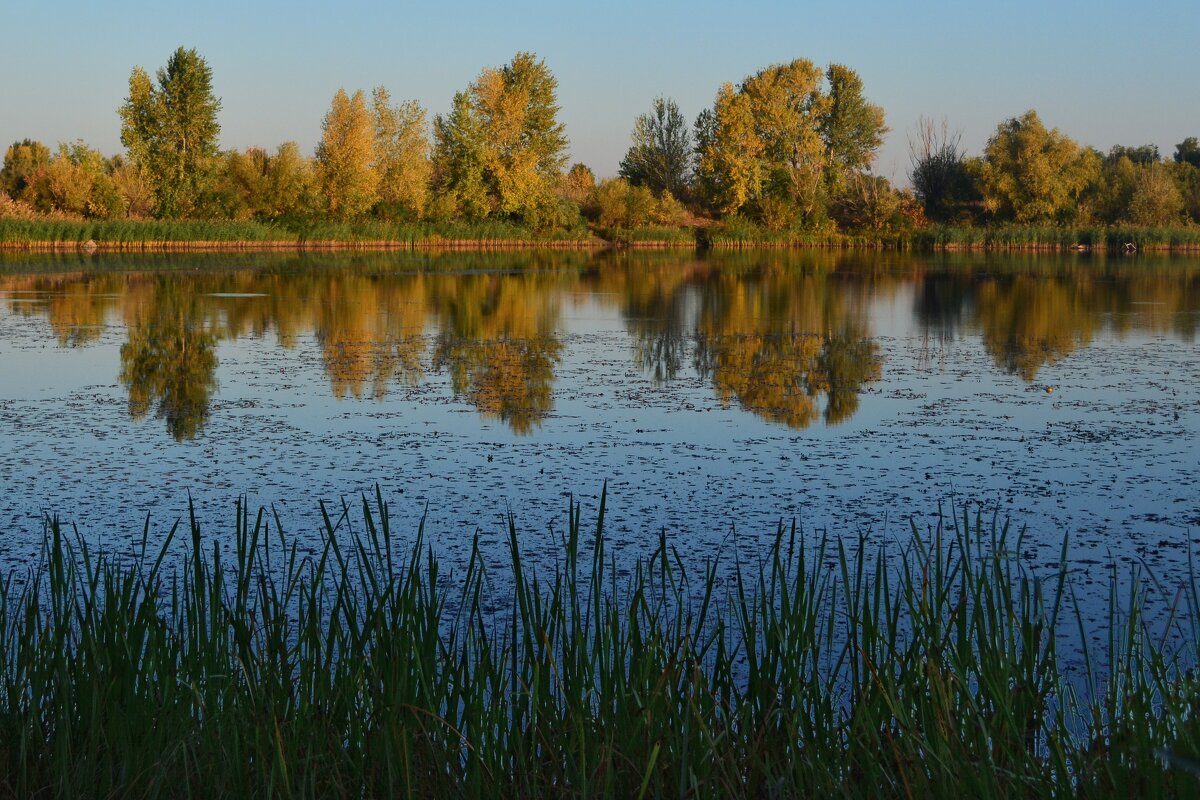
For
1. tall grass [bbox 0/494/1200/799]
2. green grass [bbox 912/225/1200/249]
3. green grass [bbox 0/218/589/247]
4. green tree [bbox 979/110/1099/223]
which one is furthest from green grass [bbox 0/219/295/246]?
tall grass [bbox 0/494/1200/799]

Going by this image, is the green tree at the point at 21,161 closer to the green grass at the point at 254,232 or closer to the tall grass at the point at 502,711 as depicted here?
the green grass at the point at 254,232

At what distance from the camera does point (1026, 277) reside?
3191 cm

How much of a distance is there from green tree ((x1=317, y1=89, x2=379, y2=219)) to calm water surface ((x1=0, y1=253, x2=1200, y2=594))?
31371 mm

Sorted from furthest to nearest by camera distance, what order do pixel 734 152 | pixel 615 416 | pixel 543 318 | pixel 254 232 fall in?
pixel 734 152 → pixel 254 232 → pixel 543 318 → pixel 615 416

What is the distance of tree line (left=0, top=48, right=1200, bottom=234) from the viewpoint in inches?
2041

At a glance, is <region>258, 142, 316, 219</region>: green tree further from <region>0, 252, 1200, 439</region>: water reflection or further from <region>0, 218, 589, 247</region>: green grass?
<region>0, 252, 1200, 439</region>: water reflection

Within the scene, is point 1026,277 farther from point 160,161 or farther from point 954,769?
point 160,161

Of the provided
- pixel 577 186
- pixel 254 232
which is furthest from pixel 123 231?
pixel 577 186

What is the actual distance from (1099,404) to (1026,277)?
22.4m

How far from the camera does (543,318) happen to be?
19.5 metres

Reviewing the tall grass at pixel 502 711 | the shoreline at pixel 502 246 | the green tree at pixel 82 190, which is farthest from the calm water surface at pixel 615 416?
the green tree at pixel 82 190

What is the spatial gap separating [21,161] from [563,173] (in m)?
30.6

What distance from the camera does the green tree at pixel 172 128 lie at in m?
51.4

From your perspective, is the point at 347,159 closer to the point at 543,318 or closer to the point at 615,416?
the point at 543,318
